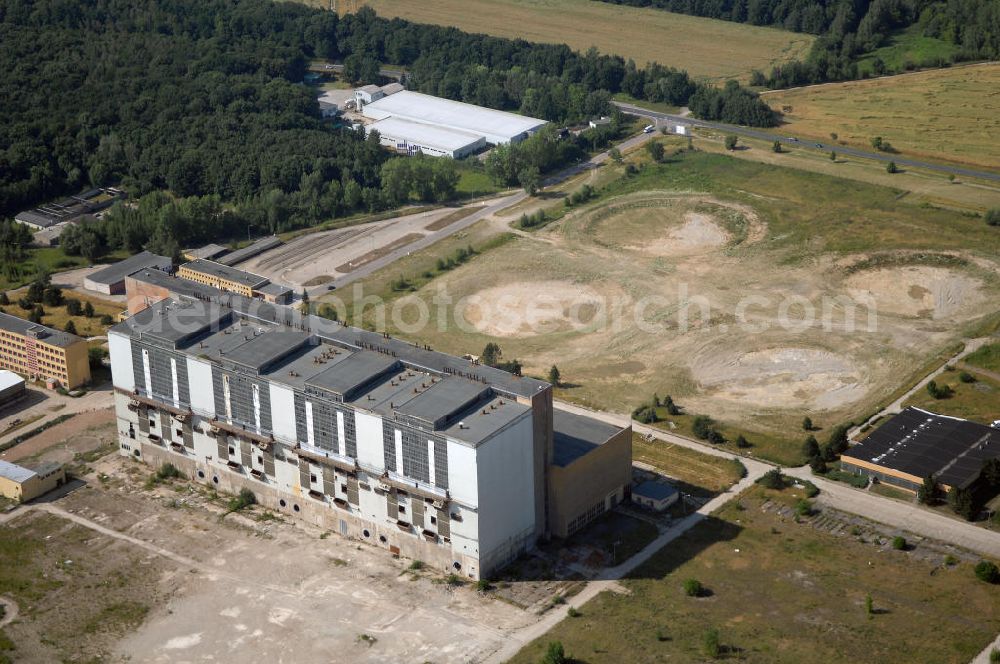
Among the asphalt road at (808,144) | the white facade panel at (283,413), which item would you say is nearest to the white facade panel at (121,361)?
the white facade panel at (283,413)

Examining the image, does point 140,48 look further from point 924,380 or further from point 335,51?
point 924,380

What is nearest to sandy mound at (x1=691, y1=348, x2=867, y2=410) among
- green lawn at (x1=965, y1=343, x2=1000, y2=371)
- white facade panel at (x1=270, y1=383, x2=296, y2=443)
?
green lawn at (x1=965, y1=343, x2=1000, y2=371)

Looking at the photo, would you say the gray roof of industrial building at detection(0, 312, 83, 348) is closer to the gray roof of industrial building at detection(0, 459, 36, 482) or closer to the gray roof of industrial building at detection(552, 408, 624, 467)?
the gray roof of industrial building at detection(0, 459, 36, 482)

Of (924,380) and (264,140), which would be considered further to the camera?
(264,140)

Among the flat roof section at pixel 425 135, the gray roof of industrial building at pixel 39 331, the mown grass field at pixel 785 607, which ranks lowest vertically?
the mown grass field at pixel 785 607

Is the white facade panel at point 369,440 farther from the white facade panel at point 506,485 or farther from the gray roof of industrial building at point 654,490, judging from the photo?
the gray roof of industrial building at point 654,490

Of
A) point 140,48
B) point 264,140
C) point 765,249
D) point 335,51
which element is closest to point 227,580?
point 765,249

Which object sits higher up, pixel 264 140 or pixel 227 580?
pixel 264 140
